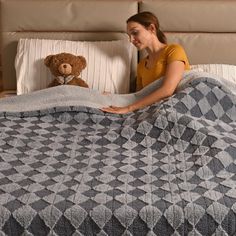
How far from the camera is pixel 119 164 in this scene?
1.70m

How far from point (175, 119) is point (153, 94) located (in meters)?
0.42

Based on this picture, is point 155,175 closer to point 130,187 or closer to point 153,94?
point 130,187

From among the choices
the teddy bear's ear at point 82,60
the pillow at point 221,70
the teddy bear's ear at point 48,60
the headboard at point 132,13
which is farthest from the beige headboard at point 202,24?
the teddy bear's ear at point 48,60

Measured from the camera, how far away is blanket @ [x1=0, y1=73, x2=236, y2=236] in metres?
1.39

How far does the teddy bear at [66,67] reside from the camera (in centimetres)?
256

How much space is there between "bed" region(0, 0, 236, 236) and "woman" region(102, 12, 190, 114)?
0.08 meters

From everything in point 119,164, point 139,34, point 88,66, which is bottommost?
point 119,164

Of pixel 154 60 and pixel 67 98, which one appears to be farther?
pixel 154 60

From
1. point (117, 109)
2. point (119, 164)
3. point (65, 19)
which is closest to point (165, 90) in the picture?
point (117, 109)

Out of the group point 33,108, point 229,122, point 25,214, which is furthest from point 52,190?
point 229,122

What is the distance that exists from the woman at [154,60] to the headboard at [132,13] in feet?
0.82

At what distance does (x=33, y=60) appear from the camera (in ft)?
8.84

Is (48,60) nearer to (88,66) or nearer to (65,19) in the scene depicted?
(88,66)

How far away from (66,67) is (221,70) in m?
0.86
